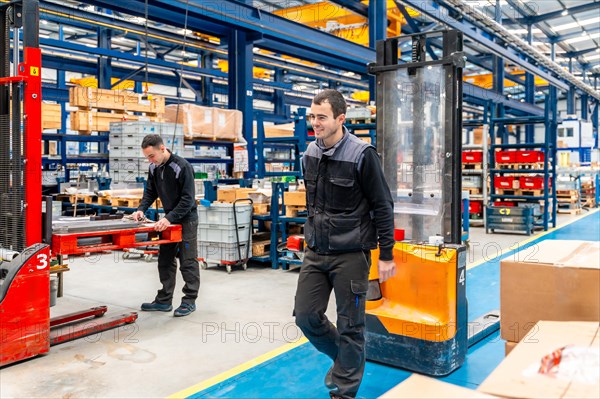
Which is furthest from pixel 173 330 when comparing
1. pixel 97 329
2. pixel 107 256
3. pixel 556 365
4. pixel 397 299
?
pixel 107 256

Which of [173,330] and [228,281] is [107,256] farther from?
[173,330]

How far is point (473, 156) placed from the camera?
1302cm

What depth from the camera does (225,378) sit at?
148 inches

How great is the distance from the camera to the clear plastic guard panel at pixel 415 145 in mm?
3891

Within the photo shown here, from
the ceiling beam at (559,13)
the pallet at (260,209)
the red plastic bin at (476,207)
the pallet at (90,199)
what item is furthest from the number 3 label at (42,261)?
the ceiling beam at (559,13)

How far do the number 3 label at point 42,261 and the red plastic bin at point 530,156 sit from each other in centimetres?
1095

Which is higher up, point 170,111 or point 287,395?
point 170,111

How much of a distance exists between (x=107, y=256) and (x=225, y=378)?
241 inches

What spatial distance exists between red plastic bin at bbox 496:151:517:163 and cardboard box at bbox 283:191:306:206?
22.4 ft

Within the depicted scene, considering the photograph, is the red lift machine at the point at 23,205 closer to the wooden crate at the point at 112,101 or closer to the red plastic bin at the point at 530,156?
the wooden crate at the point at 112,101

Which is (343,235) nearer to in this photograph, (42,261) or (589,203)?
(42,261)

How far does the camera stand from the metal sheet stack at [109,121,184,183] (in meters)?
9.81

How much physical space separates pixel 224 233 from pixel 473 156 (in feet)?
25.2

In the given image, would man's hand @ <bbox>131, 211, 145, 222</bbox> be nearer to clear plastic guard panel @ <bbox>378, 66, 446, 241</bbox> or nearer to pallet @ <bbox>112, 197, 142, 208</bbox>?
clear plastic guard panel @ <bbox>378, 66, 446, 241</bbox>
